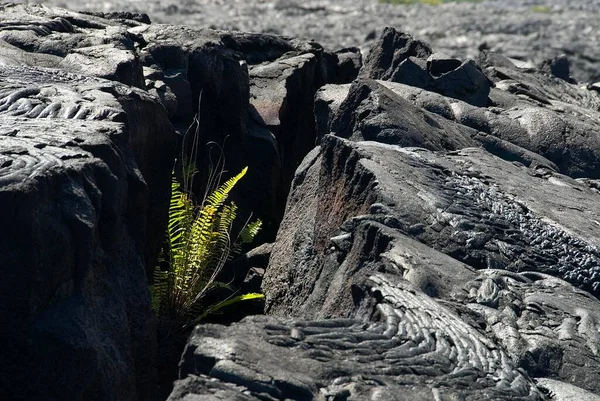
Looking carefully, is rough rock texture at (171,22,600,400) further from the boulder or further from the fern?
the boulder

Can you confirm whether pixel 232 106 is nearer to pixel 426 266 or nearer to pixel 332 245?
pixel 332 245

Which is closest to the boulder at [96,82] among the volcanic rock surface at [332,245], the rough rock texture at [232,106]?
the volcanic rock surface at [332,245]

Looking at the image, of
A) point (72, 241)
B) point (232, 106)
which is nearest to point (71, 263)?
point (72, 241)

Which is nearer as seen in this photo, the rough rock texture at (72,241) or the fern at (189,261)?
the rough rock texture at (72,241)

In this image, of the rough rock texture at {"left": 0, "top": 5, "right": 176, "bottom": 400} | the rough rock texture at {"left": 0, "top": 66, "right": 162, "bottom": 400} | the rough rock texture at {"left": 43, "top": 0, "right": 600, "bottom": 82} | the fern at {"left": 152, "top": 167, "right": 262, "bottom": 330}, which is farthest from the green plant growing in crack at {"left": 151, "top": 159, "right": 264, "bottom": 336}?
the rough rock texture at {"left": 43, "top": 0, "right": 600, "bottom": 82}

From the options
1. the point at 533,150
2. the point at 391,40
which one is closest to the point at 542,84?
the point at 391,40

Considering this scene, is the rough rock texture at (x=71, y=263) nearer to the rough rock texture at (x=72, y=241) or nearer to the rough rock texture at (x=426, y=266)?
the rough rock texture at (x=72, y=241)

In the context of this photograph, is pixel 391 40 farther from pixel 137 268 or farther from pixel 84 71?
pixel 137 268

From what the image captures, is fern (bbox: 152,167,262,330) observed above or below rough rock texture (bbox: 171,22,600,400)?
below

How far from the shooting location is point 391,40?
40.0ft

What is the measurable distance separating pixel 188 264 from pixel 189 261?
1.0 inches

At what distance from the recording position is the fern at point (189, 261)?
8.41 metres

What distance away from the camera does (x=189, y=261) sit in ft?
28.1

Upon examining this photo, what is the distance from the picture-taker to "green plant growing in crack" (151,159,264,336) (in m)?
8.40
